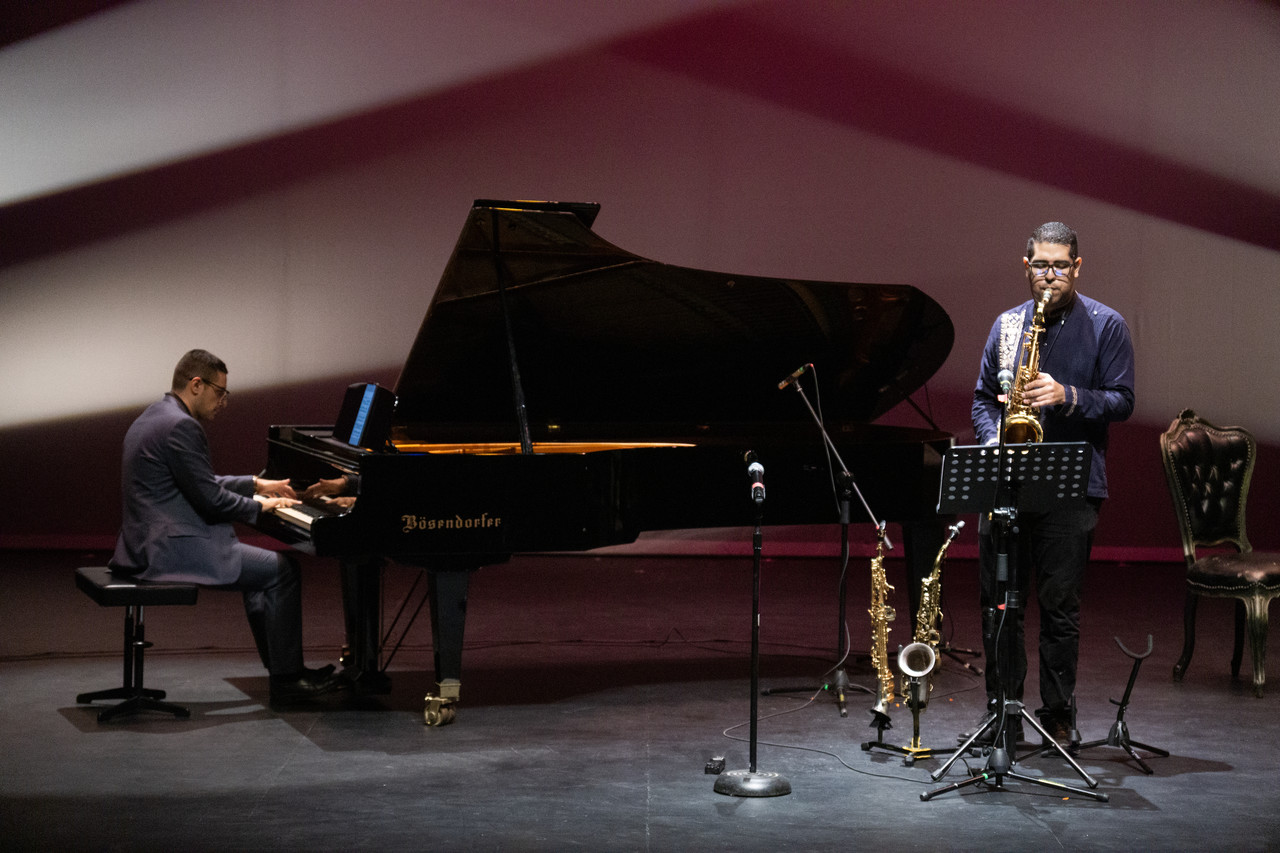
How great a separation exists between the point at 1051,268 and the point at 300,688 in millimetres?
2858

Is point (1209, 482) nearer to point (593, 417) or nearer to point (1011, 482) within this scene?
point (1011, 482)

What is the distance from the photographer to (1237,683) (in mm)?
5000

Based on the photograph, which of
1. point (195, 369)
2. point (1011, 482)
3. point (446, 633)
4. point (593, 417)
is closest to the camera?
point (1011, 482)

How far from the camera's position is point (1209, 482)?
17.5 feet

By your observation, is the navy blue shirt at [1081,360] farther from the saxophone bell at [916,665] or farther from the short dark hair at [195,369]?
the short dark hair at [195,369]

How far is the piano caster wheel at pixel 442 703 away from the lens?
4.17 meters

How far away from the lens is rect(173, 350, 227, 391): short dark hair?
444 cm

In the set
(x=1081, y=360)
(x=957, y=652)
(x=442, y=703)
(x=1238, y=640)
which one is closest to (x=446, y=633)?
(x=442, y=703)

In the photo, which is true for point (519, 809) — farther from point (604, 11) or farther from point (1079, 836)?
point (604, 11)

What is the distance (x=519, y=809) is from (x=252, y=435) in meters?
5.55

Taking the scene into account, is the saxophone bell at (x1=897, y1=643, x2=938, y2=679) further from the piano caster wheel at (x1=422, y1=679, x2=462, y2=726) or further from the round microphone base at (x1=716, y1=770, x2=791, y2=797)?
the piano caster wheel at (x1=422, y1=679, x2=462, y2=726)

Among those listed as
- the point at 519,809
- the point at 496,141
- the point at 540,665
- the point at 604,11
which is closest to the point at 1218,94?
the point at 604,11

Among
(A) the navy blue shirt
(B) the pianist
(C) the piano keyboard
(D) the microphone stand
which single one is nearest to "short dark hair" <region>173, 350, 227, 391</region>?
(B) the pianist

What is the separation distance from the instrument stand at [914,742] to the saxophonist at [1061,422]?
23 centimetres
